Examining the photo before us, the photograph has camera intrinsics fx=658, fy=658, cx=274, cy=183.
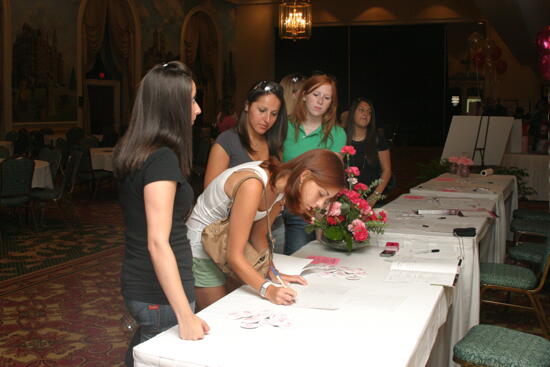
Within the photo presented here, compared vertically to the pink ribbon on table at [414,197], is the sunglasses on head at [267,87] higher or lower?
higher

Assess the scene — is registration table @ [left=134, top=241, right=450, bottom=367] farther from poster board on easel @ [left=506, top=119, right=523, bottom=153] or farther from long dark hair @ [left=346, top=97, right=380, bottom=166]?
poster board on easel @ [left=506, top=119, right=523, bottom=153]

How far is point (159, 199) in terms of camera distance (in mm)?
1823

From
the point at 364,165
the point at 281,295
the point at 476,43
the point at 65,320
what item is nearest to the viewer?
the point at 281,295

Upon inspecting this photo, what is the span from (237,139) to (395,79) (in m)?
19.3

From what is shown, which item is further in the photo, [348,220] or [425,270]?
[348,220]

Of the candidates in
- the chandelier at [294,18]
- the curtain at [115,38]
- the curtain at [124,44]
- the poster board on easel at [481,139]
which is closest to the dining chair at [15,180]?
the poster board on easel at [481,139]

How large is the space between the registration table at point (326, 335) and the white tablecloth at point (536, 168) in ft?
29.7

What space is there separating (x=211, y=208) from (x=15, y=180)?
5448mm

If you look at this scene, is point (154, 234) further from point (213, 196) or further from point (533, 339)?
point (533, 339)

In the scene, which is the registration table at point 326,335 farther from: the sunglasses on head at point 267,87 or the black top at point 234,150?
the sunglasses on head at point 267,87

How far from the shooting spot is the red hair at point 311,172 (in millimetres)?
2254

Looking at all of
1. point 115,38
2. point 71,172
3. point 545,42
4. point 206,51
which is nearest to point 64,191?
point 71,172

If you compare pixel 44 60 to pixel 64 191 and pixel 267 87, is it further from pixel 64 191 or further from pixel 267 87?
pixel 267 87

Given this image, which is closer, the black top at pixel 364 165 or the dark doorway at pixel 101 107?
the black top at pixel 364 165
